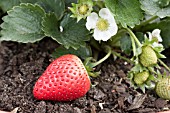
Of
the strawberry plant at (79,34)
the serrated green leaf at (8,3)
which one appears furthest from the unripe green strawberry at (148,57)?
the serrated green leaf at (8,3)

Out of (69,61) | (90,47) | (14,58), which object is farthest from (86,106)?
(14,58)

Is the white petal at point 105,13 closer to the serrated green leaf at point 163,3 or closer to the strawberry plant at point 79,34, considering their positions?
the strawberry plant at point 79,34

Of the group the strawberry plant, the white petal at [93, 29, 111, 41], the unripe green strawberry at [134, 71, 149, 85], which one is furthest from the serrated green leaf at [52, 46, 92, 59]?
the unripe green strawberry at [134, 71, 149, 85]

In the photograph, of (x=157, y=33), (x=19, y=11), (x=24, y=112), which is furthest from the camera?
(x=157, y=33)

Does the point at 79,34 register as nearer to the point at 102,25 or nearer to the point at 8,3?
the point at 102,25

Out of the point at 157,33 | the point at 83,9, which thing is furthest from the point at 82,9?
the point at 157,33

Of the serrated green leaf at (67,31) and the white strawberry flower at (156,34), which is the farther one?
the white strawberry flower at (156,34)

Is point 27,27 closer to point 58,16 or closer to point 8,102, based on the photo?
point 58,16
